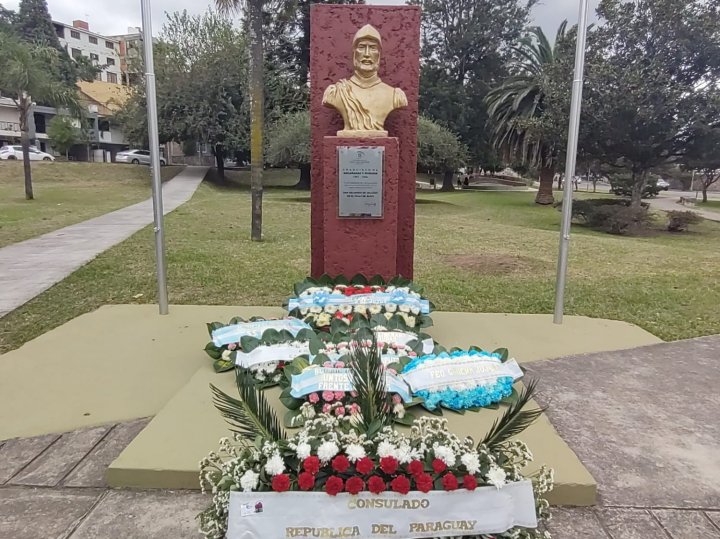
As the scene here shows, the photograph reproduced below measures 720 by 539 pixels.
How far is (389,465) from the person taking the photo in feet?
5.86

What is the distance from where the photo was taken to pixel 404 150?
4.61 metres

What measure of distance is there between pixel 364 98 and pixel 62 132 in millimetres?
34793

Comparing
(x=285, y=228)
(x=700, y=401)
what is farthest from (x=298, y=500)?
(x=285, y=228)

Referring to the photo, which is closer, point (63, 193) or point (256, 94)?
point (256, 94)

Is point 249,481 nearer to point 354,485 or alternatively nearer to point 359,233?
point 354,485

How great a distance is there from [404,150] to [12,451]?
3.42m

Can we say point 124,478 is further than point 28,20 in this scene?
No

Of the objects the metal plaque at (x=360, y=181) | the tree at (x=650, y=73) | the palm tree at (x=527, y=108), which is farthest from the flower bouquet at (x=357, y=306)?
the palm tree at (x=527, y=108)

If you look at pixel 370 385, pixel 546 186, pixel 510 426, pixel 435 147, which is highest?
pixel 435 147

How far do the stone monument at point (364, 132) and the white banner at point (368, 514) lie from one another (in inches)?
108

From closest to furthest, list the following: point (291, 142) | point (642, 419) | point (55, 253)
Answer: point (642, 419) → point (55, 253) → point (291, 142)

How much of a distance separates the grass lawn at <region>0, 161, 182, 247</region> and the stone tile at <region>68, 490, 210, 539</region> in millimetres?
8563

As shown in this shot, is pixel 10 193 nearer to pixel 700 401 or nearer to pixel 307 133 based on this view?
pixel 307 133

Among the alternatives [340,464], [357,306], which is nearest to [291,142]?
[357,306]
